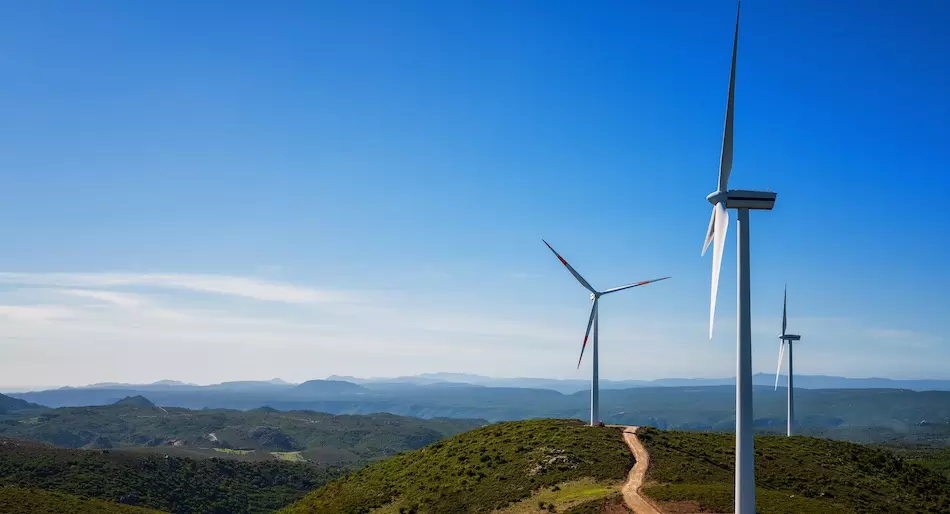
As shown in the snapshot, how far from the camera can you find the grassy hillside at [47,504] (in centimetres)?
9719

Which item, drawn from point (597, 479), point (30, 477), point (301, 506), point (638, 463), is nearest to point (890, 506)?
point (638, 463)

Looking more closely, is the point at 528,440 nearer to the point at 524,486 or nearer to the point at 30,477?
the point at 524,486

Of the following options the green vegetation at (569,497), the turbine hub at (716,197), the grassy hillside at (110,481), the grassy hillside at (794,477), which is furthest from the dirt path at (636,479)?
the grassy hillside at (110,481)

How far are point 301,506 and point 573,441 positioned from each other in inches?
1658

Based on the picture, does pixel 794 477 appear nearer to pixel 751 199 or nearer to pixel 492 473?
pixel 492 473

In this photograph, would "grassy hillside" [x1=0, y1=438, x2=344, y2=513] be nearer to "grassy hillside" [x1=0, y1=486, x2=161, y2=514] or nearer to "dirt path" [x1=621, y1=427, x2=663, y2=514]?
"grassy hillside" [x1=0, y1=486, x2=161, y2=514]

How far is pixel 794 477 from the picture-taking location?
82.1 metres

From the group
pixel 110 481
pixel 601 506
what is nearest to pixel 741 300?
pixel 601 506

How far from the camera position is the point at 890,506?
2982 inches

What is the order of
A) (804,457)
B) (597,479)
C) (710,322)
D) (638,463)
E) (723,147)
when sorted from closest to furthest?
1. (710,322)
2. (723,147)
3. (597,479)
4. (638,463)
5. (804,457)

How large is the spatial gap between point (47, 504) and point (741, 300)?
105241 millimetres

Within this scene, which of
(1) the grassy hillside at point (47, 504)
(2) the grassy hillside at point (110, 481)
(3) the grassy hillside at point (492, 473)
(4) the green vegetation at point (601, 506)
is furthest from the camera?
(2) the grassy hillside at point (110, 481)

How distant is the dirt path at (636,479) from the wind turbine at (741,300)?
16674 mm

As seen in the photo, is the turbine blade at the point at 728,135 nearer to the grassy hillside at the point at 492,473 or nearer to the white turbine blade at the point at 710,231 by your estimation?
the white turbine blade at the point at 710,231
